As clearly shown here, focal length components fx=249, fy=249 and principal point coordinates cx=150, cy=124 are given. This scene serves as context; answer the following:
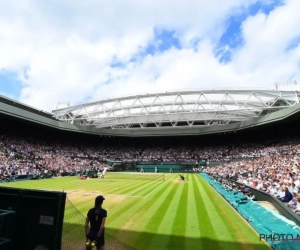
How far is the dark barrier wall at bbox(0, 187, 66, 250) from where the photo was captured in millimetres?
4922

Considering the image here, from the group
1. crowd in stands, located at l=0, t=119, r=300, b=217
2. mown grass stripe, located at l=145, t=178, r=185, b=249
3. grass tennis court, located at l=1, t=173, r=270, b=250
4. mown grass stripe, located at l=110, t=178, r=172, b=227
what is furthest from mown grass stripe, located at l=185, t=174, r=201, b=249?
crowd in stands, located at l=0, t=119, r=300, b=217

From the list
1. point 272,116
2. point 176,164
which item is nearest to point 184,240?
point 272,116

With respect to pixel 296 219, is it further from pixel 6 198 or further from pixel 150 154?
pixel 150 154

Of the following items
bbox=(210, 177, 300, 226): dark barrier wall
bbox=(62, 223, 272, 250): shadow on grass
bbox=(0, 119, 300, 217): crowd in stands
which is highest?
bbox=(0, 119, 300, 217): crowd in stands

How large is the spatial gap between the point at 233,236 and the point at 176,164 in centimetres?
4739

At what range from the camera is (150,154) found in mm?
64750

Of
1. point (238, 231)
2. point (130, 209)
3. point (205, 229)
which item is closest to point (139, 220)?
point (130, 209)

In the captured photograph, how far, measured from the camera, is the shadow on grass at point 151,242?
8.00 metres

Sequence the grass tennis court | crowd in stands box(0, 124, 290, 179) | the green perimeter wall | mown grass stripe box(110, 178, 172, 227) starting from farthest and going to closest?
1. the green perimeter wall
2. crowd in stands box(0, 124, 290, 179)
3. mown grass stripe box(110, 178, 172, 227)
4. the grass tennis court

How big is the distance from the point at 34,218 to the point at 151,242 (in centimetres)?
488

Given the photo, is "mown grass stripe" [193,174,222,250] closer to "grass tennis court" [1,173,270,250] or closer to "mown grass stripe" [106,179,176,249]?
"grass tennis court" [1,173,270,250]

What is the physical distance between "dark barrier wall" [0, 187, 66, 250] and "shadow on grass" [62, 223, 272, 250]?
280 cm

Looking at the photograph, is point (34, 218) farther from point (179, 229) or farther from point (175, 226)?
point (175, 226)

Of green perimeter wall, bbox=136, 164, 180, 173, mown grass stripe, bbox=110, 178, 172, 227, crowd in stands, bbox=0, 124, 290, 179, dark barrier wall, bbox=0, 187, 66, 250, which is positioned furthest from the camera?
green perimeter wall, bbox=136, 164, 180, 173
